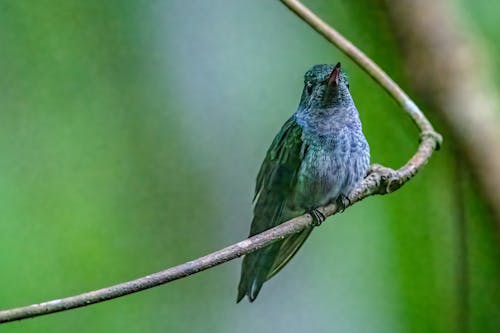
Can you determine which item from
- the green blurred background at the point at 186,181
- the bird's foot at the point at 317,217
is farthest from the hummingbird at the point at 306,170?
the green blurred background at the point at 186,181

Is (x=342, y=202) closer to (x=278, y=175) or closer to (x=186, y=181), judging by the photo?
(x=278, y=175)

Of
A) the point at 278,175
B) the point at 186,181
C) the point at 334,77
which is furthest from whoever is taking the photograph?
the point at 186,181

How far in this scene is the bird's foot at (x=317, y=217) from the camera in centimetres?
66

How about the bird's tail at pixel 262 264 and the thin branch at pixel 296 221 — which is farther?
the bird's tail at pixel 262 264

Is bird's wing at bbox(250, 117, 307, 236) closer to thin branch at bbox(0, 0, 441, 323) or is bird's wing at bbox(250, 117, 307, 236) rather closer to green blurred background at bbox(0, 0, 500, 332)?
thin branch at bbox(0, 0, 441, 323)

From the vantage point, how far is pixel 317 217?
2.19ft

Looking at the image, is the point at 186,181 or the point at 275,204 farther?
the point at 186,181

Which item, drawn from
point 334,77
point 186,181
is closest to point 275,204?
point 334,77

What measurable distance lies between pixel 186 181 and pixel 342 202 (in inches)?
22.8

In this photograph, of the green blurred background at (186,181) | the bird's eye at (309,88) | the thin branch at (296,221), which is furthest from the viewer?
the green blurred background at (186,181)

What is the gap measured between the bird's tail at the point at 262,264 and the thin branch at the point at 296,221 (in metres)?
0.05

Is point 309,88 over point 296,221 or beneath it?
over

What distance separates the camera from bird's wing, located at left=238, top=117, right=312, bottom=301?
667 millimetres

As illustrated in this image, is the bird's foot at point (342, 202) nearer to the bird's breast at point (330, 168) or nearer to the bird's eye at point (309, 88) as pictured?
the bird's breast at point (330, 168)
